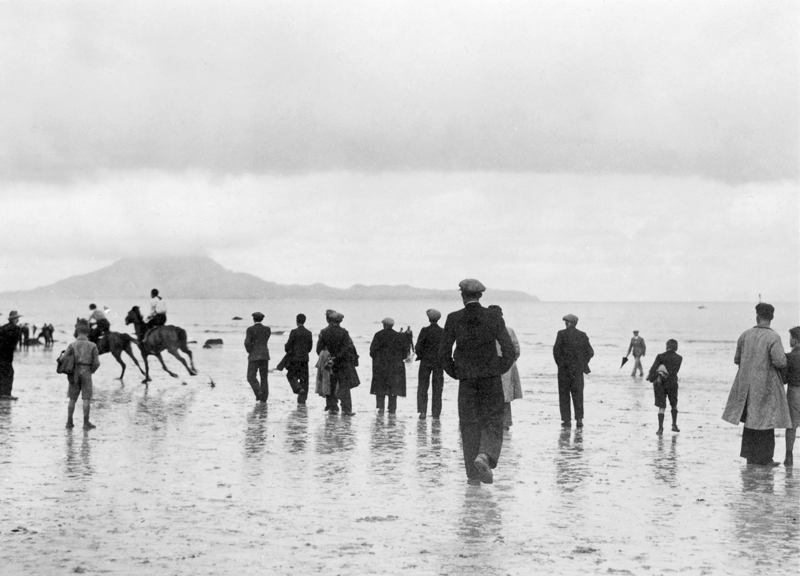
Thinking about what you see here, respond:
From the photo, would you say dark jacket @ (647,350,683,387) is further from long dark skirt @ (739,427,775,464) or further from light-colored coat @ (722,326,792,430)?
light-colored coat @ (722,326,792,430)

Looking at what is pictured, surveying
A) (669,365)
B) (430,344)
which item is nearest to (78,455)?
(430,344)

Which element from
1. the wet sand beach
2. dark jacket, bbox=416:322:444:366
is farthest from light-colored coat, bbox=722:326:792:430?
dark jacket, bbox=416:322:444:366

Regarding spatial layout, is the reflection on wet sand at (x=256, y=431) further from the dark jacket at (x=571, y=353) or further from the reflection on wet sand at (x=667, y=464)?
the reflection on wet sand at (x=667, y=464)

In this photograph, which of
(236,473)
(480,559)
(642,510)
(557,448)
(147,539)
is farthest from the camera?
(557,448)

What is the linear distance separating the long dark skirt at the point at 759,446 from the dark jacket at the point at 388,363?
6981 mm

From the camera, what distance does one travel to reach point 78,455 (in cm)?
1215

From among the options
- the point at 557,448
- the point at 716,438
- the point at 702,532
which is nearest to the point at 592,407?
the point at 716,438

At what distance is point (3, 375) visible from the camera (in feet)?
63.2

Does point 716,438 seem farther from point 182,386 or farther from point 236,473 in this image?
point 182,386

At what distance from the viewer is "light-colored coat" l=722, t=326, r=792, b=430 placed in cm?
1142

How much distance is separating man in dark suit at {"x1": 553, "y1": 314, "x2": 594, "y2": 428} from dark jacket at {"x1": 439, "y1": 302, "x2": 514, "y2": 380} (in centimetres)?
562

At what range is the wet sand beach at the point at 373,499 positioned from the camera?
6.95m

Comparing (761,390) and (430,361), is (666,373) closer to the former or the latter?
(761,390)

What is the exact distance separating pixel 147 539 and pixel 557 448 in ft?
23.5
